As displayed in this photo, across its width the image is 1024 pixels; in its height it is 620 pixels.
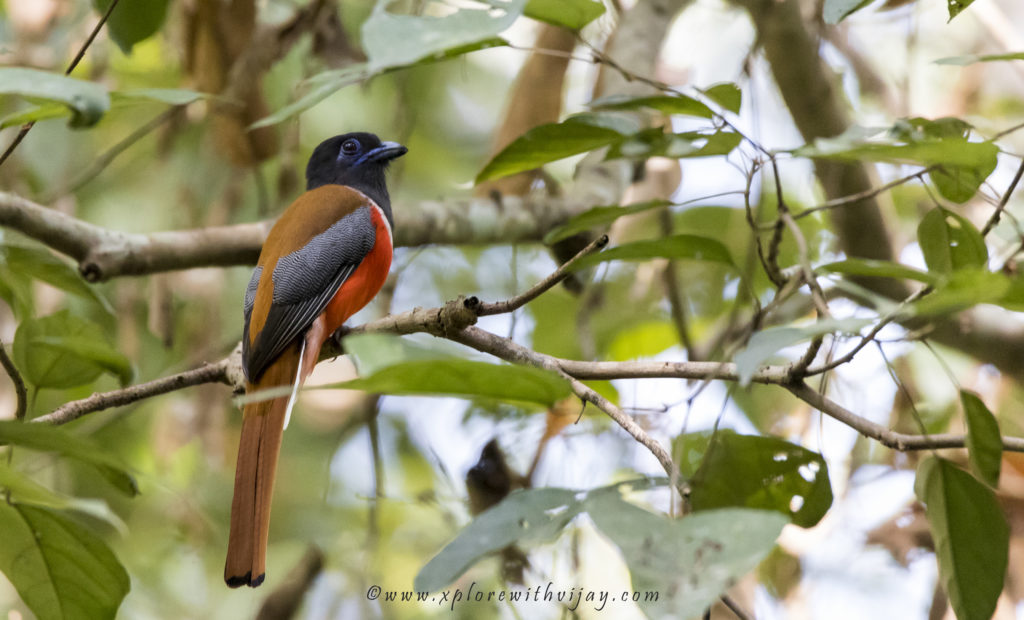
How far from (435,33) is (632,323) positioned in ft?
10.6

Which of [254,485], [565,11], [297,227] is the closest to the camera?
[565,11]

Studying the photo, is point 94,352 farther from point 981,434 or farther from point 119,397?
point 981,434

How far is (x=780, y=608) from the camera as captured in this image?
365 centimetres

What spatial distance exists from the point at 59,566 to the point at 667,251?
131 cm

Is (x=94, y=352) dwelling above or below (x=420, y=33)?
below

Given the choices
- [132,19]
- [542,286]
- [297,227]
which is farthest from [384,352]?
[297,227]

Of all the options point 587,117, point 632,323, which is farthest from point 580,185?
point 587,117

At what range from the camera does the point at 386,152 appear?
3736 millimetres

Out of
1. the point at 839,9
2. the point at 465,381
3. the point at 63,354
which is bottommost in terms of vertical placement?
the point at 63,354

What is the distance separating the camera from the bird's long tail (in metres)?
1.99

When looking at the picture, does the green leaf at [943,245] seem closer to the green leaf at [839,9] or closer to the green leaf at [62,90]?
the green leaf at [839,9]

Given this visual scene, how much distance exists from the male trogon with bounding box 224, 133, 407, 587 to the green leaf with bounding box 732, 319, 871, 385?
4.37 feet

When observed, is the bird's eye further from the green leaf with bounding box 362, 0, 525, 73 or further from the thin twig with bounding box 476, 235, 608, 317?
the green leaf with bounding box 362, 0, 525, 73

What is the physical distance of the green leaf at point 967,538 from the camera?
156 centimetres
